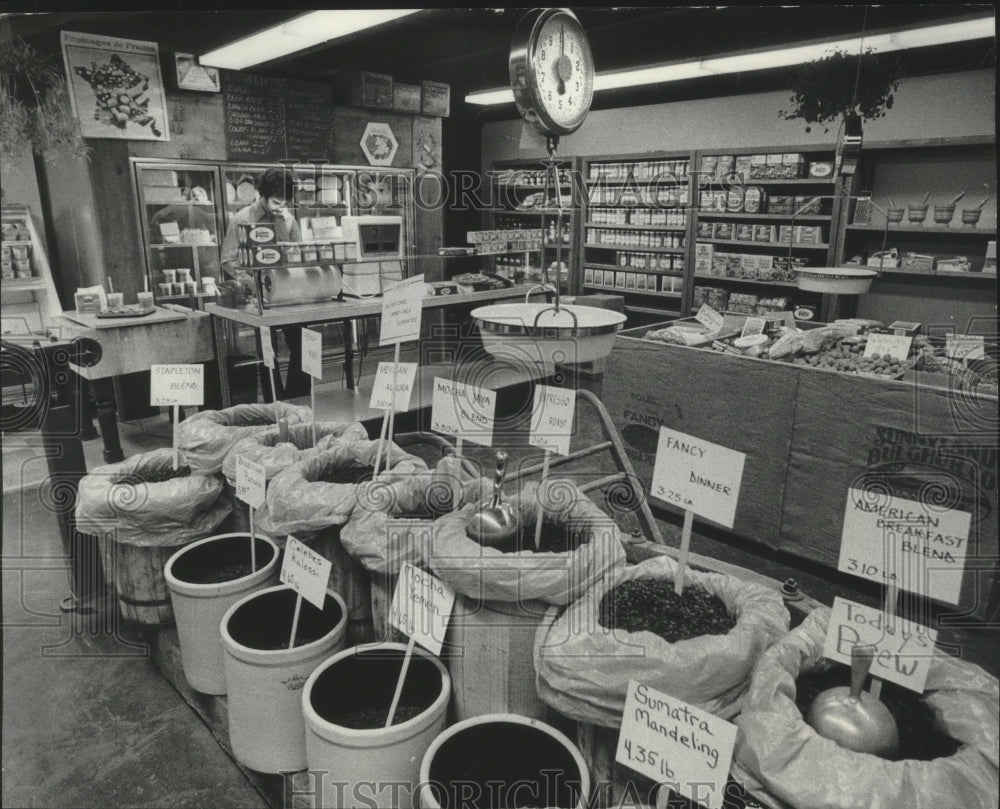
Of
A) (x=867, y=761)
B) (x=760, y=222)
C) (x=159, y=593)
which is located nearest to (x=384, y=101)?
(x=760, y=222)

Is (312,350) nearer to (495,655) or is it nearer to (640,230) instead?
(495,655)

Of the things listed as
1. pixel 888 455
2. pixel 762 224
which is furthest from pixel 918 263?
pixel 888 455

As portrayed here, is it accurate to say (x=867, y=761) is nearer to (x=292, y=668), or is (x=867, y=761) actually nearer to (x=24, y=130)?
(x=292, y=668)

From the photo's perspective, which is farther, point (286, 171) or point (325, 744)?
point (286, 171)

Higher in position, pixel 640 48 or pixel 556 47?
pixel 640 48

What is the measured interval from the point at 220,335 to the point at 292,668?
3.34 meters

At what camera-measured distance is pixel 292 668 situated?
1.45m

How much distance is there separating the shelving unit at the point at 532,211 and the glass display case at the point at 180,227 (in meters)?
2.92

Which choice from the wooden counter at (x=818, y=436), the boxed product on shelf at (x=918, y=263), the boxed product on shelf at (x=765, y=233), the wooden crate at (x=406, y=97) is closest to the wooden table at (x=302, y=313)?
the wooden counter at (x=818, y=436)

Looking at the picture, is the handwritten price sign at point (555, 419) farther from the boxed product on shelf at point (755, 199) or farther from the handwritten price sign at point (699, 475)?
the boxed product on shelf at point (755, 199)

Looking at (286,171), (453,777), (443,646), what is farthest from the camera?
(286,171)

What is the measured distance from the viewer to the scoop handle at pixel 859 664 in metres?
0.95

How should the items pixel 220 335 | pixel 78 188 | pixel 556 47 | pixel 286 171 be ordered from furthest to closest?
pixel 286 171 < pixel 78 188 < pixel 220 335 < pixel 556 47

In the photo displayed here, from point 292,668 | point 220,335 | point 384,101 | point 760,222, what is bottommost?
point 292,668
